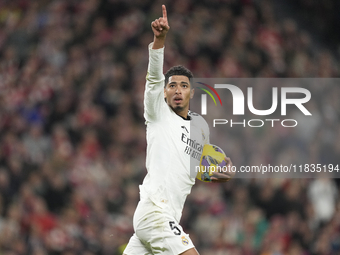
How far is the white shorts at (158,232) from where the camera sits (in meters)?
4.24

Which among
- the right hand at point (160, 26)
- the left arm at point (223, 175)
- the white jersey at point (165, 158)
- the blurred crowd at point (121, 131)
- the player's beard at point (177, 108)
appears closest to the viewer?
the right hand at point (160, 26)

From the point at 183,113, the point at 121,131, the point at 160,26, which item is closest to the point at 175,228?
the point at 183,113

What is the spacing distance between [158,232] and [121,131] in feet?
19.4

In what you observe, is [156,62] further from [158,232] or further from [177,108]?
[158,232]

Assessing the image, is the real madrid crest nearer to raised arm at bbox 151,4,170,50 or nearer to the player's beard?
the player's beard

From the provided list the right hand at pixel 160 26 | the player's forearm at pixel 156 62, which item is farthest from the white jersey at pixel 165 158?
the right hand at pixel 160 26

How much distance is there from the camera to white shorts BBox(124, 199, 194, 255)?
4.24 metres

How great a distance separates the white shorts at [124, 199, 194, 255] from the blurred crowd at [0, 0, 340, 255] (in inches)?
149

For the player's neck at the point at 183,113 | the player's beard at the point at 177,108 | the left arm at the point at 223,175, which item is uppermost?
the player's beard at the point at 177,108

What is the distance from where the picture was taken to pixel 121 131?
10.1m

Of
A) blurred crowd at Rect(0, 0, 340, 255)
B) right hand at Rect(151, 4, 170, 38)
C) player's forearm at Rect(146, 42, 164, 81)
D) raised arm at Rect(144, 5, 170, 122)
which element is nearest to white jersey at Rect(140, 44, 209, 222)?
raised arm at Rect(144, 5, 170, 122)

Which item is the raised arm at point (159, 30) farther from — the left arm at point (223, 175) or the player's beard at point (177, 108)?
the left arm at point (223, 175)

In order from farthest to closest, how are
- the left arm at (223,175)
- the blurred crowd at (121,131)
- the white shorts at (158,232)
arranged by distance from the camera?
the blurred crowd at (121,131)
the left arm at (223,175)
the white shorts at (158,232)

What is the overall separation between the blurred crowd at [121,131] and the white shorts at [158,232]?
3.78 m
